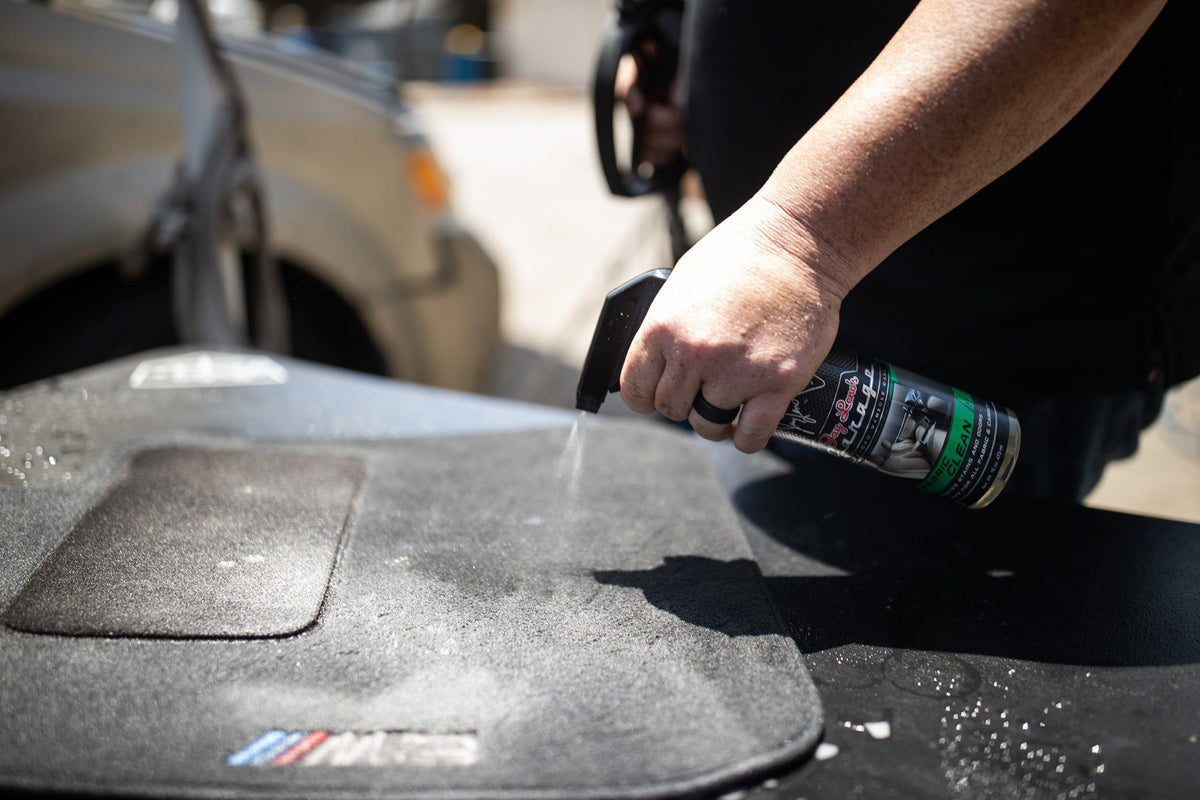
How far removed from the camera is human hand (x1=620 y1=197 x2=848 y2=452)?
2.75 ft

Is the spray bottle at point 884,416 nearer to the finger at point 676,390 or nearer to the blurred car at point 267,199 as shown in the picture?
the finger at point 676,390

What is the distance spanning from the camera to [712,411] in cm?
90

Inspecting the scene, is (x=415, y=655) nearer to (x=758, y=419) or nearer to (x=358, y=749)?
(x=358, y=749)

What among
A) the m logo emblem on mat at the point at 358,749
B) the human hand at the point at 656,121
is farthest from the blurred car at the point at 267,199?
the m logo emblem on mat at the point at 358,749

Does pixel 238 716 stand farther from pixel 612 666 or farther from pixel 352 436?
pixel 352 436

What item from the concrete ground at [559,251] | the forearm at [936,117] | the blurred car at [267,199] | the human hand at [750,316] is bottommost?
the concrete ground at [559,251]

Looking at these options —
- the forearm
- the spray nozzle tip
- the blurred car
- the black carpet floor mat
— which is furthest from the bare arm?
the blurred car

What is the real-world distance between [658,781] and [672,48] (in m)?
1.18

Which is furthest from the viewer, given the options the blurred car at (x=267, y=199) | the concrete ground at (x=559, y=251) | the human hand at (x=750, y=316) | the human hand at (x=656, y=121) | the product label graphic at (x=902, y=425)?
the concrete ground at (x=559, y=251)

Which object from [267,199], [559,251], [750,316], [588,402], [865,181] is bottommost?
[559,251]

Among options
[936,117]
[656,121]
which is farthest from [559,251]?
[936,117]

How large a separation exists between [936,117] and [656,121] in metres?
0.82

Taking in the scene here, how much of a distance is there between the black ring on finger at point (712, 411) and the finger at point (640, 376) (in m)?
0.04

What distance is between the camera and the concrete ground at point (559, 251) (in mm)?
2514
